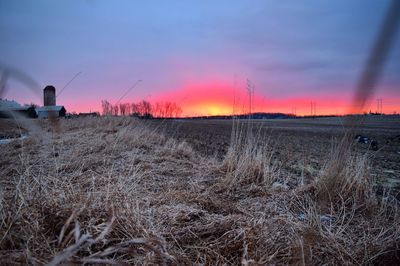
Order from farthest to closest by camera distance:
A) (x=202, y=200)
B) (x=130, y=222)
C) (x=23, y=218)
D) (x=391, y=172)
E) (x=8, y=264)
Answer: (x=391, y=172), (x=202, y=200), (x=130, y=222), (x=23, y=218), (x=8, y=264)

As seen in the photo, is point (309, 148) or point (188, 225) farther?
point (309, 148)

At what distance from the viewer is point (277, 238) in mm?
→ 2191

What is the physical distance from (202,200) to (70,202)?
137 centimetres

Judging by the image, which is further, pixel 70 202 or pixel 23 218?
pixel 70 202

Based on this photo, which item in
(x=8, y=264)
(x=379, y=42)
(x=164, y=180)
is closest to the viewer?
(x=379, y=42)

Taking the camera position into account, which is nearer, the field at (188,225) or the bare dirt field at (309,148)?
the field at (188,225)

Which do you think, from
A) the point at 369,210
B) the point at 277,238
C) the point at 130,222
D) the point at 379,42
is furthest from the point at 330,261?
the point at 379,42

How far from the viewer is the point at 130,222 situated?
2023 millimetres

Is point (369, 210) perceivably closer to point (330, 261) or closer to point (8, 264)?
point (330, 261)

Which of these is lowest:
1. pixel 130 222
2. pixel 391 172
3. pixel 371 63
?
pixel 391 172

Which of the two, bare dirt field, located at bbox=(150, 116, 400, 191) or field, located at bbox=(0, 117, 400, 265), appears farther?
bare dirt field, located at bbox=(150, 116, 400, 191)

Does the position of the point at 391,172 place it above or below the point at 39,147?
below

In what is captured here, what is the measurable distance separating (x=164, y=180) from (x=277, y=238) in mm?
2430

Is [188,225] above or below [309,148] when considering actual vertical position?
above
